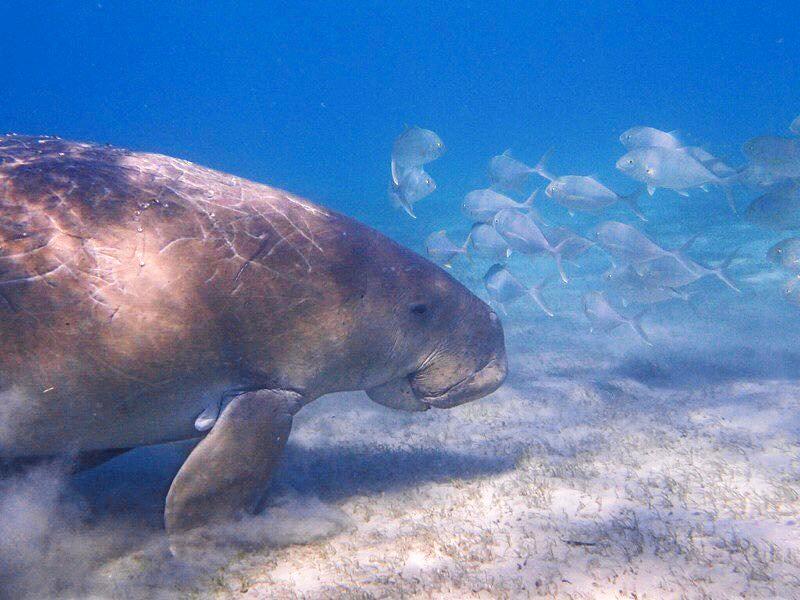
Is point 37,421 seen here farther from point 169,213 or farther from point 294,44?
point 294,44

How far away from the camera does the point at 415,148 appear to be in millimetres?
10062

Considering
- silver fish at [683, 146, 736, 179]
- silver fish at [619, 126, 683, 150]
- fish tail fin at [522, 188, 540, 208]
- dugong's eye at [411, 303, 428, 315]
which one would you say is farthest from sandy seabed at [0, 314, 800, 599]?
silver fish at [619, 126, 683, 150]

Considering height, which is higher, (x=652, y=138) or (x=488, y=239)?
(x=652, y=138)

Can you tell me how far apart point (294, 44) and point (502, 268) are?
18682cm

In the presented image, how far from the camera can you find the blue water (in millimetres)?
14414

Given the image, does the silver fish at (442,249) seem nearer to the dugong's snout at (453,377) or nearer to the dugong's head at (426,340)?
the dugong's head at (426,340)

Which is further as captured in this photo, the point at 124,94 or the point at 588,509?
the point at 124,94

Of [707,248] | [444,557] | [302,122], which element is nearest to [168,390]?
[444,557]

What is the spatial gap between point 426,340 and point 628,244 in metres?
7.15

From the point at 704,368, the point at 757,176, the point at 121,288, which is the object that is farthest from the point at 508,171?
the point at 121,288

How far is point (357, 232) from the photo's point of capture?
377cm

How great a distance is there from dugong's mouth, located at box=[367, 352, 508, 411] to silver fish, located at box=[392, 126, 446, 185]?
680cm

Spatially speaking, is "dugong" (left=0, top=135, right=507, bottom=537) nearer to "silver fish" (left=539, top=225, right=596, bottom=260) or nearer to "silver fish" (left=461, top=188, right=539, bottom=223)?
"silver fish" (left=461, top=188, right=539, bottom=223)

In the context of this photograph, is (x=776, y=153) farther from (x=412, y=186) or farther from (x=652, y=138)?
(x=412, y=186)
